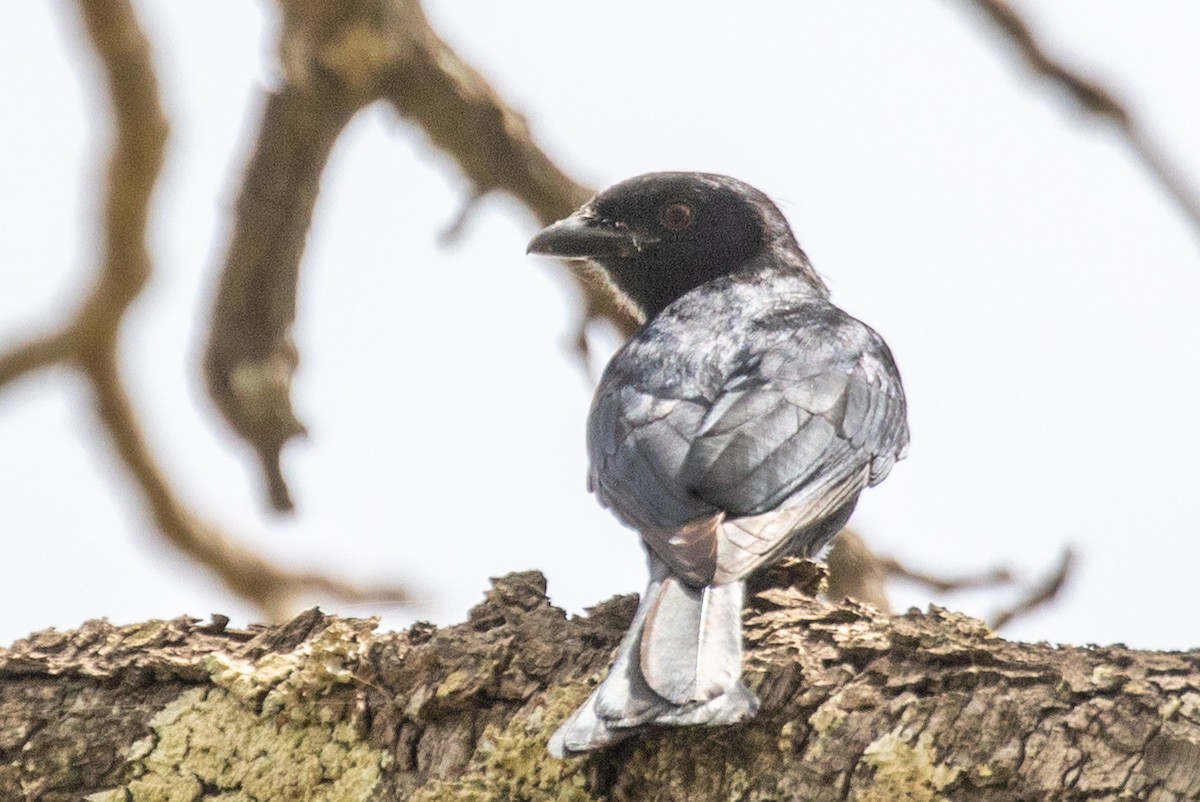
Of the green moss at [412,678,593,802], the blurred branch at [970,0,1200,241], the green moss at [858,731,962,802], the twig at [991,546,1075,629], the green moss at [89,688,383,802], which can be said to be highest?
the blurred branch at [970,0,1200,241]

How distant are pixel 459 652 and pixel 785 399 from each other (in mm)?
1502

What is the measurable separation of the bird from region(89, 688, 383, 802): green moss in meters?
0.58

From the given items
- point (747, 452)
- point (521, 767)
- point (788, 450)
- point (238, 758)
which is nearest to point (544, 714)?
point (521, 767)

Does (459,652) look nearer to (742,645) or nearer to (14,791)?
(742,645)

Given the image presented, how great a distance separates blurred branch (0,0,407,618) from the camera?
543 centimetres

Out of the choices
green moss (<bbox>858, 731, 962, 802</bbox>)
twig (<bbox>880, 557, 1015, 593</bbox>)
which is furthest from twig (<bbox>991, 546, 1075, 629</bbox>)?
green moss (<bbox>858, 731, 962, 802</bbox>)

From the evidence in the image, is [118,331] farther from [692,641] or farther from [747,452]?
[692,641]

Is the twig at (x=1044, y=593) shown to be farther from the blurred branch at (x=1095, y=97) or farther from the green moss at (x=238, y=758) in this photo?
the green moss at (x=238, y=758)

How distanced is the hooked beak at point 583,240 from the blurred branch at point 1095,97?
1.56 m

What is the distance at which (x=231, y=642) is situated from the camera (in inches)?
149

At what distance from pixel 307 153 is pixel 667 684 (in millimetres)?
2992

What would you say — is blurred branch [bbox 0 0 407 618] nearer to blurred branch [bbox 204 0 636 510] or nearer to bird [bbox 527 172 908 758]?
blurred branch [bbox 204 0 636 510]

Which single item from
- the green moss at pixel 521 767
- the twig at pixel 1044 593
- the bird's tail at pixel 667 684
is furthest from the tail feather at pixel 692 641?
the twig at pixel 1044 593

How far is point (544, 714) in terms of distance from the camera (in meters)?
3.35
